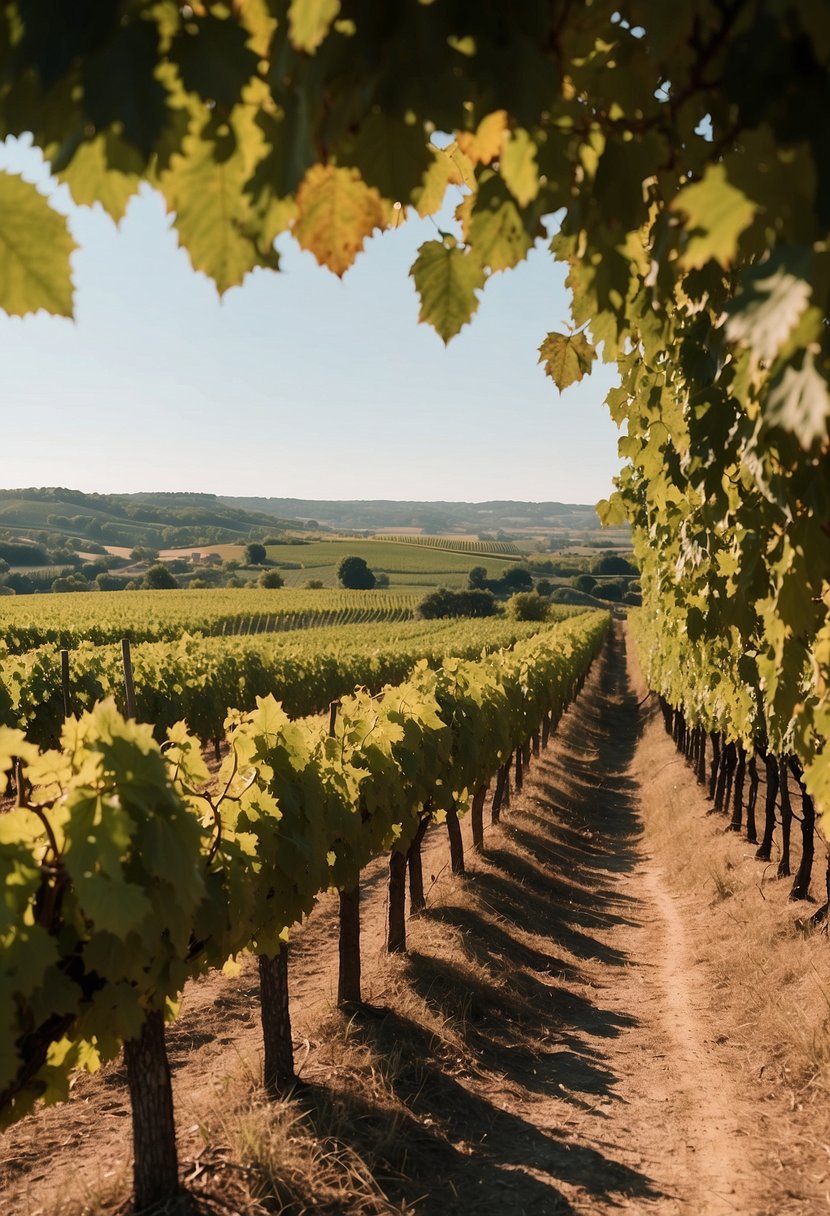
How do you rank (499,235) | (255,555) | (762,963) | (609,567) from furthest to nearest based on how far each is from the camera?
(609,567)
(255,555)
(762,963)
(499,235)

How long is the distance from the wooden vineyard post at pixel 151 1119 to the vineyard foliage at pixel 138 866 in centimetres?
24

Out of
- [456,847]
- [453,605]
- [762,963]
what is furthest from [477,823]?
[453,605]

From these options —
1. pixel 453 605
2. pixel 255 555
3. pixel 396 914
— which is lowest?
pixel 453 605

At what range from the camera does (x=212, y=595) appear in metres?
68.4

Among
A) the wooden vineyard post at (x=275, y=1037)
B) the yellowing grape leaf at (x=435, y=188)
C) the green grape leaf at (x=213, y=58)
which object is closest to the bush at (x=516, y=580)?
the wooden vineyard post at (x=275, y=1037)

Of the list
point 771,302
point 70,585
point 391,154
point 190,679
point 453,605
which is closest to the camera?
point 771,302

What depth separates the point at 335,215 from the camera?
137cm

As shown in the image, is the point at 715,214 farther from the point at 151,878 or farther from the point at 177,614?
the point at 177,614

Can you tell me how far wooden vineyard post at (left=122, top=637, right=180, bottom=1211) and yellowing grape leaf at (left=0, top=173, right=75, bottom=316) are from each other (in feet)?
13.0

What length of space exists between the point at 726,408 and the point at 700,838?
39.1ft

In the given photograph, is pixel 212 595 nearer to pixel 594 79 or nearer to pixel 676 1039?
pixel 676 1039

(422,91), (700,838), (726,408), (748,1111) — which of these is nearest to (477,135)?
(422,91)

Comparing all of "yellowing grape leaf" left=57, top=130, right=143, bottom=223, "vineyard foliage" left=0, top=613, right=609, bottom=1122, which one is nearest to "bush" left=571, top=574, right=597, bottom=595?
"vineyard foliage" left=0, top=613, right=609, bottom=1122

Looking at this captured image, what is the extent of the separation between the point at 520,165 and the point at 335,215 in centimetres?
28
